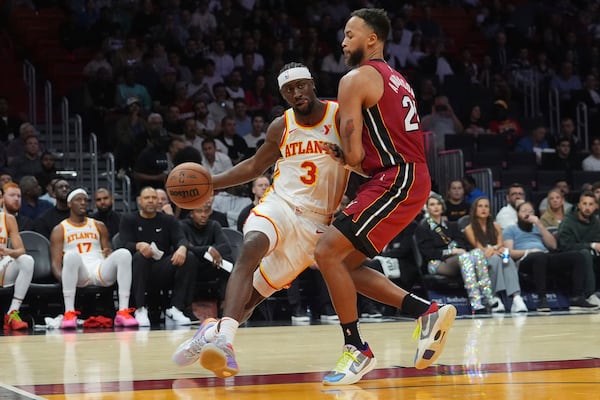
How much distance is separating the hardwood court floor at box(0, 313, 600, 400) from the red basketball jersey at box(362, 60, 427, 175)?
110 centimetres

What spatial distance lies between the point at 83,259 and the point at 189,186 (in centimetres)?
466

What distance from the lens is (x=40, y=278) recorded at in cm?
990

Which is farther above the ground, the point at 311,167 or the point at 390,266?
the point at 311,167

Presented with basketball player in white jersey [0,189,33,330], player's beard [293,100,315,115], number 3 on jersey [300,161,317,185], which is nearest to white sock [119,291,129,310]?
basketball player in white jersey [0,189,33,330]

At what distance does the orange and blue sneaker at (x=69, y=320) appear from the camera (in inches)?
363

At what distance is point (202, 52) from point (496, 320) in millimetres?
7482

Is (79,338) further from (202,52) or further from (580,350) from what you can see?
(202,52)

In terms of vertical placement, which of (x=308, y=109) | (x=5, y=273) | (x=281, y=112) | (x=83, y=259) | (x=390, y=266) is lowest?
(x=390, y=266)

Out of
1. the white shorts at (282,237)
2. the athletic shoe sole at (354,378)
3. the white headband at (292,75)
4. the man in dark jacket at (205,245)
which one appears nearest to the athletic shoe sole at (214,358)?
the athletic shoe sole at (354,378)

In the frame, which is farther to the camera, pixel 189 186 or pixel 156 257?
pixel 156 257

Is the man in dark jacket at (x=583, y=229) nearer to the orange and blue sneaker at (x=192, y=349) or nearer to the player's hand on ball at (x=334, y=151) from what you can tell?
the player's hand on ball at (x=334, y=151)

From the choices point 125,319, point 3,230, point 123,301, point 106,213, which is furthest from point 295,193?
point 106,213

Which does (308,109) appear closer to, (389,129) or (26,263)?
(389,129)

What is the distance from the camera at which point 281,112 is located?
1030 cm
